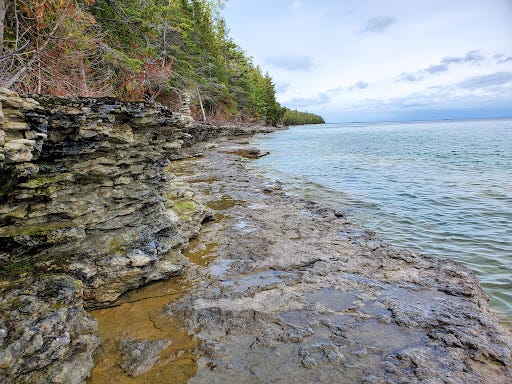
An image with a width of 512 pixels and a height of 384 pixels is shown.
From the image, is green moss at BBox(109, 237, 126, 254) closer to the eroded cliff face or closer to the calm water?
the eroded cliff face

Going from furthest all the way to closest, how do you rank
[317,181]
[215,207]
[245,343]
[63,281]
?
[317,181]
[215,207]
[63,281]
[245,343]

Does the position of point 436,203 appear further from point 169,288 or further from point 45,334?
point 45,334

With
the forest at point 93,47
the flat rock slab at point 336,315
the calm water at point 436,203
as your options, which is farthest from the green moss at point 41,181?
the calm water at point 436,203

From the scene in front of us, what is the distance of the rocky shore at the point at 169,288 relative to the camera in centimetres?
334

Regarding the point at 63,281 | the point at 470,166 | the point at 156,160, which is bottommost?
the point at 470,166

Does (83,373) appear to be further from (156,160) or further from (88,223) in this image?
(156,160)

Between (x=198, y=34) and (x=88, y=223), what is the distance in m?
41.2

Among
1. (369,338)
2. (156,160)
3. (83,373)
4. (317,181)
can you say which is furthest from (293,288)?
(317,181)

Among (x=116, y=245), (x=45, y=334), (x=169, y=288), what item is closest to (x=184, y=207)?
(x=116, y=245)

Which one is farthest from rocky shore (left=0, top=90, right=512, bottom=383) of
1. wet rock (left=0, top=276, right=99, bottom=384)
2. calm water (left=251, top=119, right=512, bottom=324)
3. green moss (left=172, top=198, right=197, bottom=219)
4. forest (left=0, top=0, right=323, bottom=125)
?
forest (left=0, top=0, right=323, bottom=125)

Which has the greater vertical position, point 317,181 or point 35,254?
point 35,254

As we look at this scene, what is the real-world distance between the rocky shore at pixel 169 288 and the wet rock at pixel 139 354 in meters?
0.02

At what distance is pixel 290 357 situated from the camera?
3523 mm

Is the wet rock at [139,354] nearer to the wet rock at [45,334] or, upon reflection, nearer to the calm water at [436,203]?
Result: the wet rock at [45,334]
